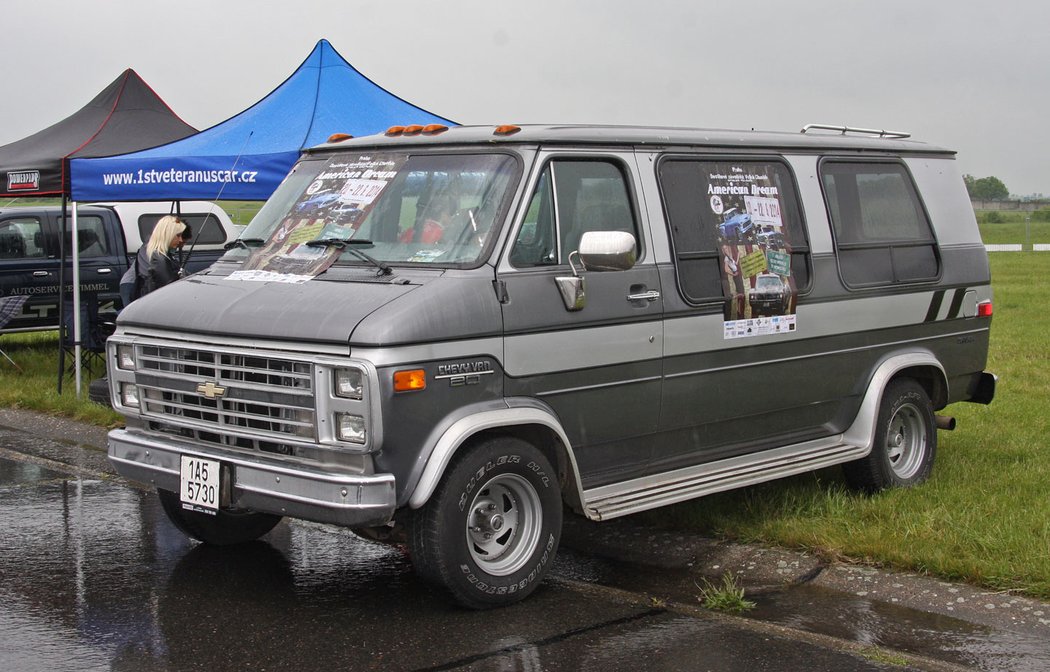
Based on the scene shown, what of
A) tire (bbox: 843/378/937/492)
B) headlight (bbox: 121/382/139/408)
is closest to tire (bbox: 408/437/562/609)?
headlight (bbox: 121/382/139/408)

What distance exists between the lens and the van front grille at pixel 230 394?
5.32m

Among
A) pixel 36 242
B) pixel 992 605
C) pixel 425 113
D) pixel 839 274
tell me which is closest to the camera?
pixel 992 605

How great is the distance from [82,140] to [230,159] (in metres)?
2.75

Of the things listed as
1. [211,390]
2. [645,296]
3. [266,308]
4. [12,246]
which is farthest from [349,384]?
[12,246]

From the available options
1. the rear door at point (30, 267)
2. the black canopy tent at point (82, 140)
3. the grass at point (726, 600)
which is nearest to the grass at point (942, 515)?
the grass at point (726, 600)

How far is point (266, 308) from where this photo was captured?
5574 millimetres

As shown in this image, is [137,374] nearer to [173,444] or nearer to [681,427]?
[173,444]

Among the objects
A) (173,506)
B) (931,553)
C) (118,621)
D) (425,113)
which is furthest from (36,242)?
(931,553)

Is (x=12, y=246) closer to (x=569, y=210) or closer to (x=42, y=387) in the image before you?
(x=42, y=387)

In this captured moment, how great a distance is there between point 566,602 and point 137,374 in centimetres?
243

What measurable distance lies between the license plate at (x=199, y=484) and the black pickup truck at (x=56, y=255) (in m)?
9.93

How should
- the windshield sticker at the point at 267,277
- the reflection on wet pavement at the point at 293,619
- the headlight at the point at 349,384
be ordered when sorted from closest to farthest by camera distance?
the reflection on wet pavement at the point at 293,619 < the headlight at the point at 349,384 < the windshield sticker at the point at 267,277

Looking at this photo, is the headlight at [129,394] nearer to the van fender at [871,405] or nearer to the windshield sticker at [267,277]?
the windshield sticker at [267,277]

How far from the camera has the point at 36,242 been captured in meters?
15.9
